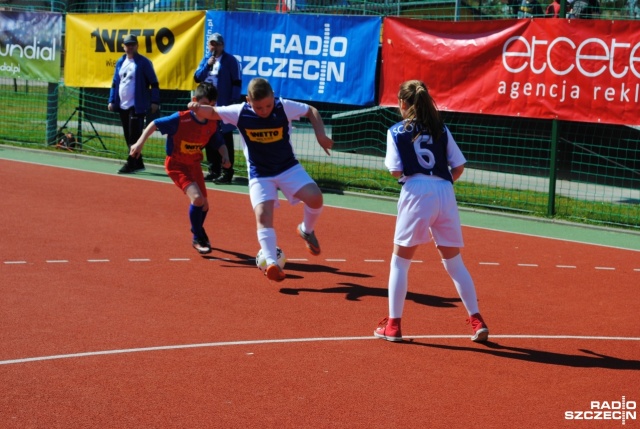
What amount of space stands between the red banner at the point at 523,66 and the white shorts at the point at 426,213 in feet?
20.2

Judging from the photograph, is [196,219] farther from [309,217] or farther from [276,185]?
[276,185]

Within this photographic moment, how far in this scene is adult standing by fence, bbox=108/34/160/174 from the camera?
16594 millimetres

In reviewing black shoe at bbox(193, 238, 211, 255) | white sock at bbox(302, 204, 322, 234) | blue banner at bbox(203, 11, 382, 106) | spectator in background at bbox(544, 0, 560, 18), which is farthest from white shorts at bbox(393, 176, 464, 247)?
blue banner at bbox(203, 11, 382, 106)

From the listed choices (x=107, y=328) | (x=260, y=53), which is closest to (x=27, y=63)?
(x=260, y=53)

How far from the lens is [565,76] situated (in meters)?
13.2

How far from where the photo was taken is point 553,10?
15109 millimetres

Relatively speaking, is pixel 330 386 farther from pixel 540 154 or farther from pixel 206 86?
pixel 540 154

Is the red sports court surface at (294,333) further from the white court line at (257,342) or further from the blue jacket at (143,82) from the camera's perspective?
the blue jacket at (143,82)

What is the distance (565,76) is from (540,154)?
3.45 m

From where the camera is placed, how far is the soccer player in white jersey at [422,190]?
7.31 metres

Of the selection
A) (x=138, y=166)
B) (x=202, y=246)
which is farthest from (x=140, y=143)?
(x=138, y=166)

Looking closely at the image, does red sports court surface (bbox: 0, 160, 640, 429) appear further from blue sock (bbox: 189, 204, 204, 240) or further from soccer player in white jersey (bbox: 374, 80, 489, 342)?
soccer player in white jersey (bbox: 374, 80, 489, 342)

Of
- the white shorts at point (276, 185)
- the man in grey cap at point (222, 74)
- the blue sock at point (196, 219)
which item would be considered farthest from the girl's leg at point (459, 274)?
the man in grey cap at point (222, 74)

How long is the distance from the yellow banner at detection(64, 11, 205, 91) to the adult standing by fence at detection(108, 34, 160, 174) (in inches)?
26.7
